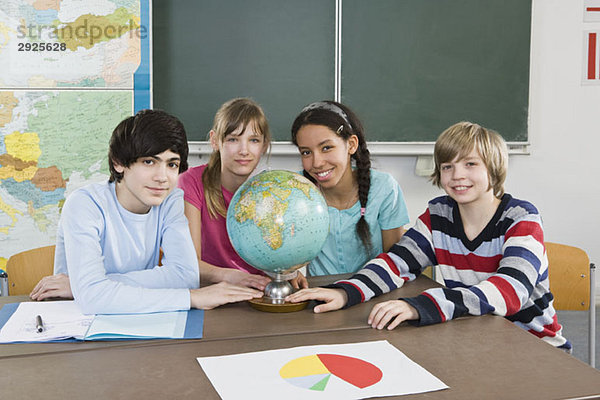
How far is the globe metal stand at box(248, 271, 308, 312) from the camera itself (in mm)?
1370

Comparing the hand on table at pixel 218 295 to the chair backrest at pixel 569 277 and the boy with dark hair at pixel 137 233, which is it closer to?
the boy with dark hair at pixel 137 233

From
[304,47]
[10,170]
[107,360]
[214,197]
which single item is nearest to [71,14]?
[10,170]

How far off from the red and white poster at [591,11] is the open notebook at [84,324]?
358 cm

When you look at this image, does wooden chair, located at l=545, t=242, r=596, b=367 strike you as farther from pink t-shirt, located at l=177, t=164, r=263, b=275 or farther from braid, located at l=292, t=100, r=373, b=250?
pink t-shirt, located at l=177, t=164, r=263, b=275

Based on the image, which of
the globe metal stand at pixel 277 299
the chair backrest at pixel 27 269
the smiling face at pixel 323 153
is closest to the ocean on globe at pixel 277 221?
the globe metal stand at pixel 277 299

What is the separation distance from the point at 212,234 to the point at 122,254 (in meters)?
0.50

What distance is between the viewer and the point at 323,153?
1.86 m

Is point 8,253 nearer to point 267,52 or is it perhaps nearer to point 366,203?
point 267,52

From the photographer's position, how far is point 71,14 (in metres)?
3.10

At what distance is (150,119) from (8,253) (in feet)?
7.15

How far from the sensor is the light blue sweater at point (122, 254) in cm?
135

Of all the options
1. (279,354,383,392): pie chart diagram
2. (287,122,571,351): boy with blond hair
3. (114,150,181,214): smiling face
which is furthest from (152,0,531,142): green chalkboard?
(279,354,383,392): pie chart diagram

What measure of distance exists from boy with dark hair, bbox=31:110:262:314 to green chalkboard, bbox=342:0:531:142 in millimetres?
2143

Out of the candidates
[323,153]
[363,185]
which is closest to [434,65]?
[363,185]
